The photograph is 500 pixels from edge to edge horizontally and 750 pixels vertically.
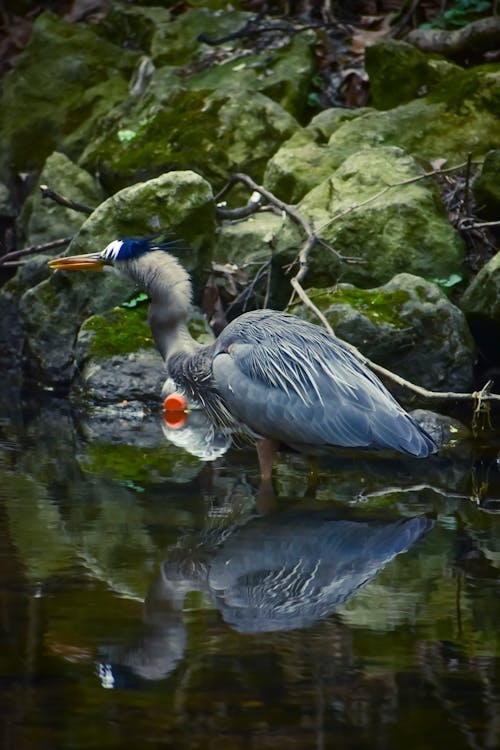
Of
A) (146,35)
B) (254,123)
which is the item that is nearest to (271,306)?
(254,123)

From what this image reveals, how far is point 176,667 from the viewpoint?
3.59m

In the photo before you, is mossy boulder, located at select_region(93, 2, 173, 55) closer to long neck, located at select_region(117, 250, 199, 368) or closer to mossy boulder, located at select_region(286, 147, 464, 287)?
mossy boulder, located at select_region(286, 147, 464, 287)

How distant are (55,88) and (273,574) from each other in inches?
427

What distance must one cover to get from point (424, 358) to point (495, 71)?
3552 millimetres

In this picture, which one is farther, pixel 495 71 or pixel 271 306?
pixel 495 71

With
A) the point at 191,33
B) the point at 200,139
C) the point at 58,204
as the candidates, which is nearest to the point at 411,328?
the point at 200,139

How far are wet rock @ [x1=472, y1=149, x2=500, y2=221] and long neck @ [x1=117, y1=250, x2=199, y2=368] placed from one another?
119 inches

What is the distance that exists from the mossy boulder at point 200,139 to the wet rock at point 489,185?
Answer: 2643mm

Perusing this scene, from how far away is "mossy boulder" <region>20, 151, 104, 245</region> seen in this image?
38.5 ft

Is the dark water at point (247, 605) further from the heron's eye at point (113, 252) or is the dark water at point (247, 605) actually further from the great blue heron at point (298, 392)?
the heron's eye at point (113, 252)

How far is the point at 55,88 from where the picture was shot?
14484 millimetres

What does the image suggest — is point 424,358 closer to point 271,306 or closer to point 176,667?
point 271,306

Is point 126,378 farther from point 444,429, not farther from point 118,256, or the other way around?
point 444,429


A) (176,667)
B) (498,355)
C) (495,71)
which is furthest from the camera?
(495,71)
